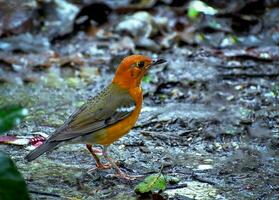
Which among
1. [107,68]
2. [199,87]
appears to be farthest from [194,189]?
[107,68]

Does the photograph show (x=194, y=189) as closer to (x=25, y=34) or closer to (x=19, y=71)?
(x=19, y=71)

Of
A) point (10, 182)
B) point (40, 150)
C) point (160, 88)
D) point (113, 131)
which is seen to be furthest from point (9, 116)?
point (160, 88)

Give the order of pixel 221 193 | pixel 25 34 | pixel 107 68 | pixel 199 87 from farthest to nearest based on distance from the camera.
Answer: pixel 25 34 < pixel 107 68 < pixel 199 87 < pixel 221 193

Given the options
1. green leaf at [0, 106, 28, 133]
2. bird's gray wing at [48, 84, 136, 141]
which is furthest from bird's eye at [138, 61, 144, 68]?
green leaf at [0, 106, 28, 133]

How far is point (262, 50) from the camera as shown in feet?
26.7

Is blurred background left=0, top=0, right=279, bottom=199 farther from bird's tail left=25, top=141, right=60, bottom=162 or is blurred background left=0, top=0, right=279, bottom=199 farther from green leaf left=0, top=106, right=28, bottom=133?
bird's tail left=25, top=141, right=60, bottom=162

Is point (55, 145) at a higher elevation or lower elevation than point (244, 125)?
higher

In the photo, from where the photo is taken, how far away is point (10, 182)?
2494 mm

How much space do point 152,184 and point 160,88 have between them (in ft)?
9.71

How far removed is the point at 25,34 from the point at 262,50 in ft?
10.6

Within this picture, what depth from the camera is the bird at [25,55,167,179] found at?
4.61m

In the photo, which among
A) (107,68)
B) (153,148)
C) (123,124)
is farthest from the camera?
(107,68)

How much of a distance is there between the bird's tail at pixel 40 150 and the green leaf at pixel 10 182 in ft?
5.81

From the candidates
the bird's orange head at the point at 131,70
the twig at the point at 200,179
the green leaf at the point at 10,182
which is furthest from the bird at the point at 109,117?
the green leaf at the point at 10,182
